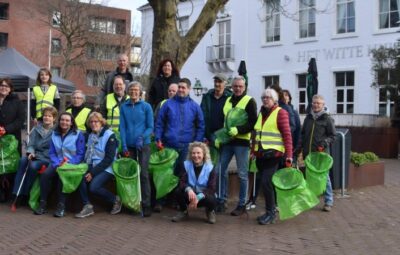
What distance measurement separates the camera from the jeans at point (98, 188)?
7.88 meters

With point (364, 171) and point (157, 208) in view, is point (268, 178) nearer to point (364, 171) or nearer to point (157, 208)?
point (157, 208)

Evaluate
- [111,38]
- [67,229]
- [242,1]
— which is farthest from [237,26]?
[67,229]

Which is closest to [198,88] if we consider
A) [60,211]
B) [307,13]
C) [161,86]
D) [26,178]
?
[307,13]

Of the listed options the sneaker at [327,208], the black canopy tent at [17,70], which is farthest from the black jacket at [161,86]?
the black canopy tent at [17,70]

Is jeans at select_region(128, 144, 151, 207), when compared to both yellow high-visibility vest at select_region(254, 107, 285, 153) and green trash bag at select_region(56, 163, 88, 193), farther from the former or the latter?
yellow high-visibility vest at select_region(254, 107, 285, 153)

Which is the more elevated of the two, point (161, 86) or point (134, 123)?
point (161, 86)

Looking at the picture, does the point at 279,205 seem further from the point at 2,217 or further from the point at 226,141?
the point at 2,217

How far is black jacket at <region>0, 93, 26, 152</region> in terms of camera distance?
879 centimetres

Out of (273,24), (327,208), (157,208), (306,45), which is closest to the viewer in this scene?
(157,208)

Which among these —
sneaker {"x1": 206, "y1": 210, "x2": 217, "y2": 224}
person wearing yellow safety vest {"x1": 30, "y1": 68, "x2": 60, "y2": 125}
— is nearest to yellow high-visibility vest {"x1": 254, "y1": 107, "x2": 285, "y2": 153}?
sneaker {"x1": 206, "y1": 210, "x2": 217, "y2": 224}

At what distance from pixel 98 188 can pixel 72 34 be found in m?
30.8

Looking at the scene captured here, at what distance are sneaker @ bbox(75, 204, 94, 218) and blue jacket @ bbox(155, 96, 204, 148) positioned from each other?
135cm

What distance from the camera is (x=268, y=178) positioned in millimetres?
7508

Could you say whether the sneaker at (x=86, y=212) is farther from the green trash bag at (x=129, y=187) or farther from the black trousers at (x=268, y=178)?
the black trousers at (x=268, y=178)
